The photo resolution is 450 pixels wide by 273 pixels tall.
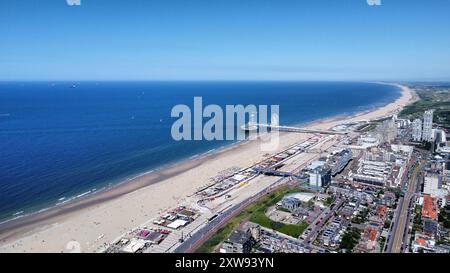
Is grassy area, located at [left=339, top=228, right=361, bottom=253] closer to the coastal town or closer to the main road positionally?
the coastal town

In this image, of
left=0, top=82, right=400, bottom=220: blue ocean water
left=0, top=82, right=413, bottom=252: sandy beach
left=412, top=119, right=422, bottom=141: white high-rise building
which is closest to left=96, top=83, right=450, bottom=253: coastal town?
left=0, top=82, right=413, bottom=252: sandy beach

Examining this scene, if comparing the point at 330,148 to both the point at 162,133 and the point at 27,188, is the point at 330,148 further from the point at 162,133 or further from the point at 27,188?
the point at 27,188

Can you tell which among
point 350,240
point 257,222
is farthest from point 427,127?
point 257,222

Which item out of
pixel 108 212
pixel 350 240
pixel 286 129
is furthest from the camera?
pixel 286 129

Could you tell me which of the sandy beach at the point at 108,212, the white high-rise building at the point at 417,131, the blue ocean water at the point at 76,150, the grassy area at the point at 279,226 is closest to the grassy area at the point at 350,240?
the grassy area at the point at 279,226

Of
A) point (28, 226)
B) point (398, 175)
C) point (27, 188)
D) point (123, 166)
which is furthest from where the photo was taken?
point (123, 166)

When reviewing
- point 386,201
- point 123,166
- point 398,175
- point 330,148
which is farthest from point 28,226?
point 330,148

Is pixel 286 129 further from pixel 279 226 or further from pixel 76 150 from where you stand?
pixel 279 226

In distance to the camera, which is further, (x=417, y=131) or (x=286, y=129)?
(x=286, y=129)
